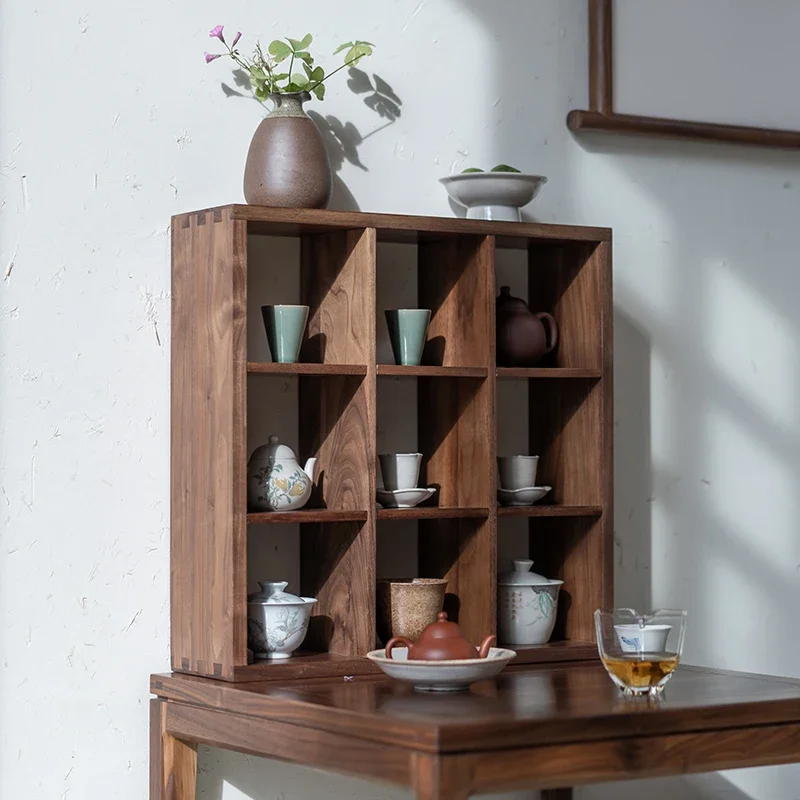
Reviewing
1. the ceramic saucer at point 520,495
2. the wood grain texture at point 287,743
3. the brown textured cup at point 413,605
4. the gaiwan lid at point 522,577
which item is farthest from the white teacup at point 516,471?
the wood grain texture at point 287,743

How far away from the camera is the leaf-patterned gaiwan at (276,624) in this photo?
2.33 metres

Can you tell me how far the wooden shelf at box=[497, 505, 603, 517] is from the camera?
2.52 metres

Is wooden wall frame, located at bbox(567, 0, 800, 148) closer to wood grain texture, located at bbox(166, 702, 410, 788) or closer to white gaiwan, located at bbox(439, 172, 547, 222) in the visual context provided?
white gaiwan, located at bbox(439, 172, 547, 222)

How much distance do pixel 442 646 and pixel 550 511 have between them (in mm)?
499

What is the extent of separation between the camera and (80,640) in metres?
2.44

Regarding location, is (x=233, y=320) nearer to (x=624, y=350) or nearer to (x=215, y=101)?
(x=215, y=101)

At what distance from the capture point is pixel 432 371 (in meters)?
2.45

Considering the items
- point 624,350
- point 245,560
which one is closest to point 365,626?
point 245,560

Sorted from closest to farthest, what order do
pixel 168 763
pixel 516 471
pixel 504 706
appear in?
pixel 504 706 < pixel 168 763 < pixel 516 471

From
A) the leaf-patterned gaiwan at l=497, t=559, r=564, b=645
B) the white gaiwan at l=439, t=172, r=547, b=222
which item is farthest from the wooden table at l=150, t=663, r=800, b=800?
the white gaiwan at l=439, t=172, r=547, b=222

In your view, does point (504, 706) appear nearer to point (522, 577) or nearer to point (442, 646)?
point (442, 646)

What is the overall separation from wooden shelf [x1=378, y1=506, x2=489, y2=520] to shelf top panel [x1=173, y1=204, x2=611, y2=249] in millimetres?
469

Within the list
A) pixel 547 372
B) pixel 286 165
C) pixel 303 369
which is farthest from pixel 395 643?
pixel 286 165

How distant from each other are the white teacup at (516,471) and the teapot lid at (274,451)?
426 millimetres
